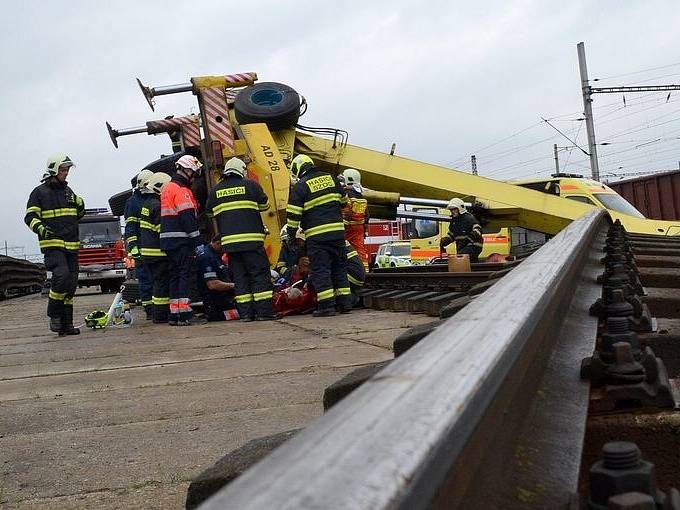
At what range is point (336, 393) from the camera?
6.16 feet

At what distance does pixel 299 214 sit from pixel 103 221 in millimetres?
20787

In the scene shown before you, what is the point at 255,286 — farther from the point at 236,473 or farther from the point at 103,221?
the point at 103,221

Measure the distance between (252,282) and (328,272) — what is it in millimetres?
820

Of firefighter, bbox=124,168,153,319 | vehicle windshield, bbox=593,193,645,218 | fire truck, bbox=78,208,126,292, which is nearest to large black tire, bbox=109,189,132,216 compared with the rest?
firefighter, bbox=124,168,153,319

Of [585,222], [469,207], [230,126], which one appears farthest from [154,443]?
[469,207]

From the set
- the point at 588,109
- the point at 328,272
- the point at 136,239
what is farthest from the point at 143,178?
the point at 588,109

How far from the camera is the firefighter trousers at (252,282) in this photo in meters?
8.23

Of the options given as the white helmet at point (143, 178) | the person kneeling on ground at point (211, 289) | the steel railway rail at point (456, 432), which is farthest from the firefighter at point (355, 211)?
the steel railway rail at point (456, 432)

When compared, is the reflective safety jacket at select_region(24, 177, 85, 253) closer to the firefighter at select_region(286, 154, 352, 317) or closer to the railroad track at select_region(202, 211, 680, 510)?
the firefighter at select_region(286, 154, 352, 317)

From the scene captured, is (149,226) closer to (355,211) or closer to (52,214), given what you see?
(52,214)

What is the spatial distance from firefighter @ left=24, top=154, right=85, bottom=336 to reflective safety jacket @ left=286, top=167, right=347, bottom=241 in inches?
92.8

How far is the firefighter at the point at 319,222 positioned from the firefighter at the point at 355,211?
1105mm

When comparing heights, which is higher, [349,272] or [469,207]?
[469,207]

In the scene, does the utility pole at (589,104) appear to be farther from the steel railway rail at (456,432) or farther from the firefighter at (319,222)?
the steel railway rail at (456,432)
